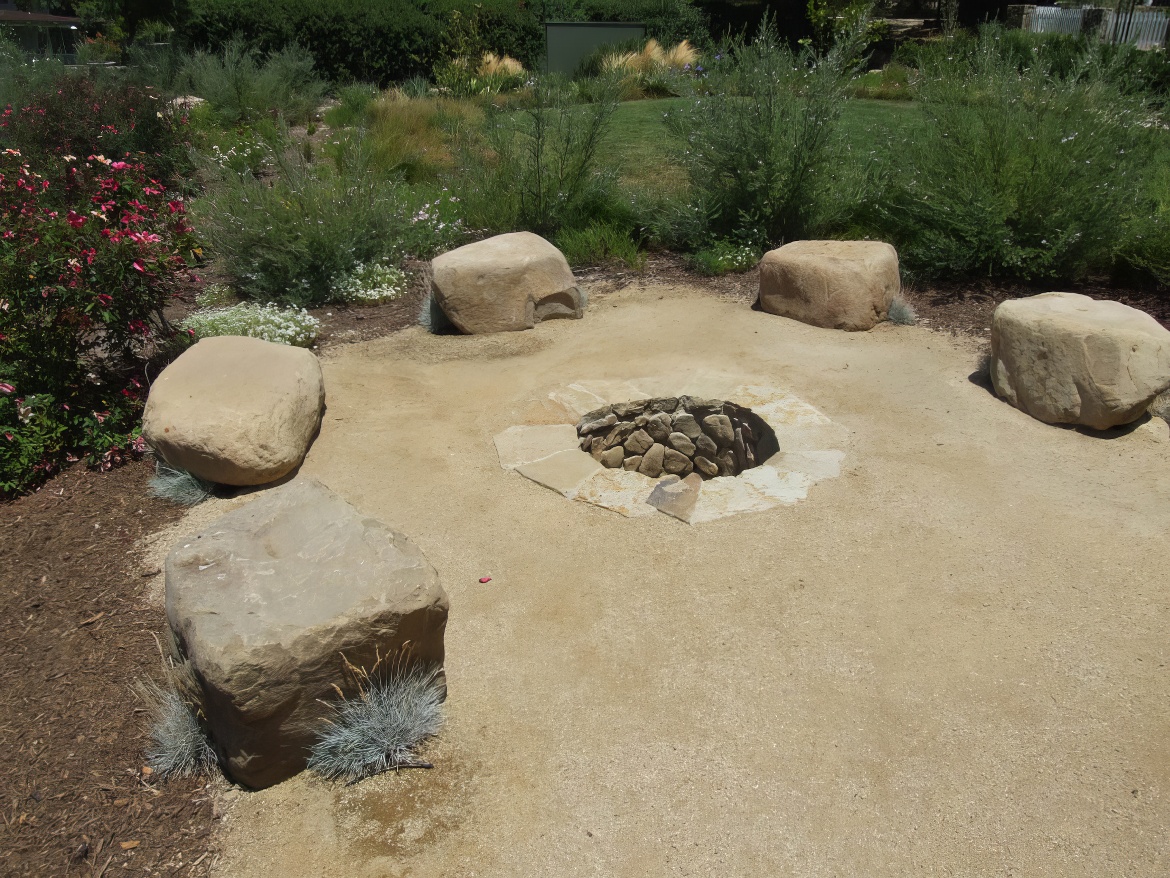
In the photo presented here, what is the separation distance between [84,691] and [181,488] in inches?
63.9

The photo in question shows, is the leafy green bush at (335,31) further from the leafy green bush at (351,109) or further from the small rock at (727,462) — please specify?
the small rock at (727,462)

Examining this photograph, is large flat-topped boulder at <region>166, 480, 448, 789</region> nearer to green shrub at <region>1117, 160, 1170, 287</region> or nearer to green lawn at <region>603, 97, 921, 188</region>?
green shrub at <region>1117, 160, 1170, 287</region>

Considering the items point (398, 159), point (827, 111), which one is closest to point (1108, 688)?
point (827, 111)

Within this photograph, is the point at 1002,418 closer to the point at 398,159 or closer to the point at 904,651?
the point at 904,651

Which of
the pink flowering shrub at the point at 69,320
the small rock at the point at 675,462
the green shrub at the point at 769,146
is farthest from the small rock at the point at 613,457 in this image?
the green shrub at the point at 769,146

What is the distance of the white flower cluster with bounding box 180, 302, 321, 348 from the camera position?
6844 millimetres

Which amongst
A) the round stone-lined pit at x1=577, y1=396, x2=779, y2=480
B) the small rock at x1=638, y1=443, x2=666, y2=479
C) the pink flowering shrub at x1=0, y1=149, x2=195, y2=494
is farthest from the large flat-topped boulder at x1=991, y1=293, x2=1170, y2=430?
the pink flowering shrub at x1=0, y1=149, x2=195, y2=494

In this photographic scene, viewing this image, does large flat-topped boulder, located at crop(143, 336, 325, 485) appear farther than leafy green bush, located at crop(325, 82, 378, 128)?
No

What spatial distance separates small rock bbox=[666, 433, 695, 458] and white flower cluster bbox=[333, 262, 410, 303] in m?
3.31

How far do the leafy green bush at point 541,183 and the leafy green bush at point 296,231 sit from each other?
106 cm

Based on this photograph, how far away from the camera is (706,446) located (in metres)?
6.34

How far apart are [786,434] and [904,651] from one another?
195 centimetres

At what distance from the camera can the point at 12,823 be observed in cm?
319

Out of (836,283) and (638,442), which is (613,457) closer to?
(638,442)
